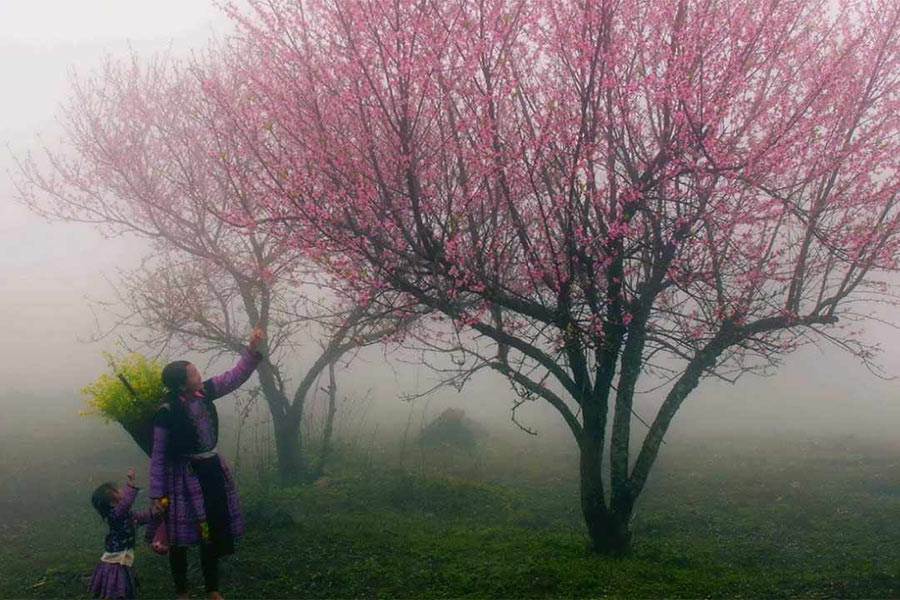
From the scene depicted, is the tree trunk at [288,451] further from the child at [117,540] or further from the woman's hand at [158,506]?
the woman's hand at [158,506]

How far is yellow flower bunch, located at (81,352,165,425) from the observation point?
6633 millimetres

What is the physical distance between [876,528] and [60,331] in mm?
41848

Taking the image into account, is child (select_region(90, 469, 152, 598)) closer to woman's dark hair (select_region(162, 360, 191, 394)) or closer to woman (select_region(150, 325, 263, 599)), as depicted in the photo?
woman (select_region(150, 325, 263, 599))

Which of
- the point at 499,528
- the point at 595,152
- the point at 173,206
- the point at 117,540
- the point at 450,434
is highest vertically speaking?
the point at 173,206

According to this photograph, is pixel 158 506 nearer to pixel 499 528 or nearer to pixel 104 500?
pixel 104 500

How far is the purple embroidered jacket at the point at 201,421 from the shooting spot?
612cm

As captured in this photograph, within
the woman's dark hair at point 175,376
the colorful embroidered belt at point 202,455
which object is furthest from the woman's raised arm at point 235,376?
the colorful embroidered belt at point 202,455

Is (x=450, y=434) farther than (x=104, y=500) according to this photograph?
Yes

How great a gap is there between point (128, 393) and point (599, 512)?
5354 mm

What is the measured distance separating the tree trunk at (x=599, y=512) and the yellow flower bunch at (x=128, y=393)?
4.79 metres

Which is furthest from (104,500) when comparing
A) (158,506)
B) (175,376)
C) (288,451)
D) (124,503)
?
(288,451)

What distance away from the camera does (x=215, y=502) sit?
6.36 m

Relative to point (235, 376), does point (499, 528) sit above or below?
below

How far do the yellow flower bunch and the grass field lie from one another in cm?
204
